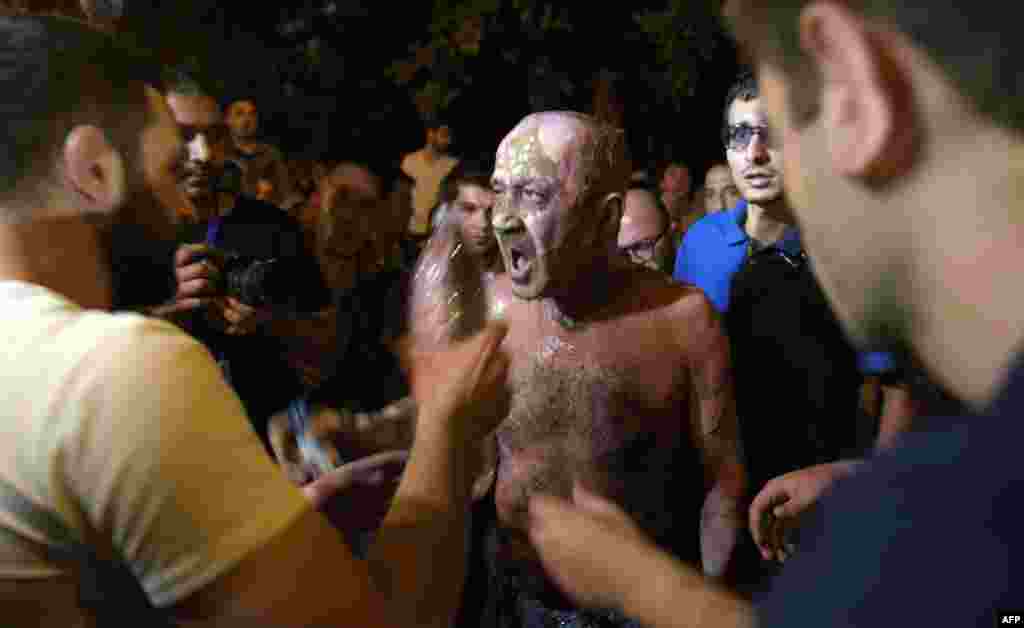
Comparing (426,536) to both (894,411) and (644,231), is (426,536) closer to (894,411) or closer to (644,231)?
(894,411)

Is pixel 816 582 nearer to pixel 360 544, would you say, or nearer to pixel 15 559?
pixel 15 559

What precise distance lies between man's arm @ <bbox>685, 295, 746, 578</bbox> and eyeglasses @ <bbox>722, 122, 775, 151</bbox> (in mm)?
1097

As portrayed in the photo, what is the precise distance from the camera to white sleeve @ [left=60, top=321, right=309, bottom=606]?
1311 mm

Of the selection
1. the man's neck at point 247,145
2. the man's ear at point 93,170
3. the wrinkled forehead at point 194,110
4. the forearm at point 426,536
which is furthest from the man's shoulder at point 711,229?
the man's neck at point 247,145

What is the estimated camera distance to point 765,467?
136 inches

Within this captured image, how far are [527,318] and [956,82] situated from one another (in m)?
2.11

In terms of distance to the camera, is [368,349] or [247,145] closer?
[368,349]

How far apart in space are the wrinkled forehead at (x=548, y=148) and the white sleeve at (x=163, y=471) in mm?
1673

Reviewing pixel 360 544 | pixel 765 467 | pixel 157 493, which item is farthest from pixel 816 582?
pixel 765 467

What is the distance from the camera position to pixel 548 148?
9.65 feet

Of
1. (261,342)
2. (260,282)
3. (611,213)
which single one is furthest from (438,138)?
(611,213)

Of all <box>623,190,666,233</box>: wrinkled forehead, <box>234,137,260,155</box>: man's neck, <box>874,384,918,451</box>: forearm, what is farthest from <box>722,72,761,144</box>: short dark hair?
<box>234,137,260,155</box>: man's neck

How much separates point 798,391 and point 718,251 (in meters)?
0.65

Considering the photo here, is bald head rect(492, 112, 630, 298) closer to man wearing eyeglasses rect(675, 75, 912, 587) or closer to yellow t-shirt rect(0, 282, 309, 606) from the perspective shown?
man wearing eyeglasses rect(675, 75, 912, 587)
